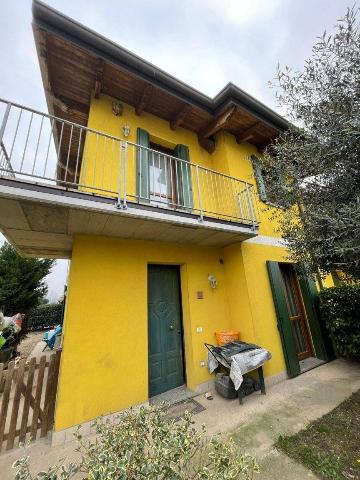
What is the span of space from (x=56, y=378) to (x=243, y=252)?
15.7 ft

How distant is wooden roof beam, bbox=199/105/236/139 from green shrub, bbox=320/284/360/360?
613 centimetres

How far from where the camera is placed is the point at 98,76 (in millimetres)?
4762

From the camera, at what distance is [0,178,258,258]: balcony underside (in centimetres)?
298

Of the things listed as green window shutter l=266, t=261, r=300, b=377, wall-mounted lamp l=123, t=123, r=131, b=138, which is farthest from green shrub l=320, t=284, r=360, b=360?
wall-mounted lamp l=123, t=123, r=131, b=138

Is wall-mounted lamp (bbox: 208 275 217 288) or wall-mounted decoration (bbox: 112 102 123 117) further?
wall-mounted lamp (bbox: 208 275 217 288)

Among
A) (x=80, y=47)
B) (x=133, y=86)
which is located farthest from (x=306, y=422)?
(x=80, y=47)

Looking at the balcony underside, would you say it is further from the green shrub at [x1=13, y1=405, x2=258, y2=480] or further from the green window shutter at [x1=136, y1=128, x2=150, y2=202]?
the green shrub at [x1=13, y1=405, x2=258, y2=480]

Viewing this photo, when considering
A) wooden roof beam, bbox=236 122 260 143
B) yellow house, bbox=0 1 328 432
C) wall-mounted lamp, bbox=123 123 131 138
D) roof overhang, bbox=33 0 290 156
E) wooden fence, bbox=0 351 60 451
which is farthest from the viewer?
wooden roof beam, bbox=236 122 260 143

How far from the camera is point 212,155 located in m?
6.98

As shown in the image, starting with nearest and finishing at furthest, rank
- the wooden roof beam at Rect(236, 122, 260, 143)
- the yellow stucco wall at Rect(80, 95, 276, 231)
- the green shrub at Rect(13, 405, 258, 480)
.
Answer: the green shrub at Rect(13, 405, 258, 480)
the yellow stucco wall at Rect(80, 95, 276, 231)
the wooden roof beam at Rect(236, 122, 260, 143)

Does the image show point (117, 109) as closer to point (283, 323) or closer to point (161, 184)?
point (161, 184)

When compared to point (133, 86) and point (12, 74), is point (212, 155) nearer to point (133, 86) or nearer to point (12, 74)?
point (133, 86)

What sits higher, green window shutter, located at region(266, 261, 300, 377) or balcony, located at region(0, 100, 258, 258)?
balcony, located at region(0, 100, 258, 258)

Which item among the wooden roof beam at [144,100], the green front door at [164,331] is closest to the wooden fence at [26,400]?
the green front door at [164,331]
